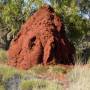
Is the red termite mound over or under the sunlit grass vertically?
over

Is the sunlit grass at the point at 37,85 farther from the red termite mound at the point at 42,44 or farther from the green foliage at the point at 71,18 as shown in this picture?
the green foliage at the point at 71,18

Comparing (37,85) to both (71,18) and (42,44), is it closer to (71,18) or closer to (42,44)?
(42,44)

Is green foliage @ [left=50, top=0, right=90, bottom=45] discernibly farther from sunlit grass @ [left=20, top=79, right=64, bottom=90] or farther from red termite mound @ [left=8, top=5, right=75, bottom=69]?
sunlit grass @ [left=20, top=79, right=64, bottom=90]

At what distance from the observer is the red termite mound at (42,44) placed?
21531 mm

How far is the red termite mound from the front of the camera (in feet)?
70.6

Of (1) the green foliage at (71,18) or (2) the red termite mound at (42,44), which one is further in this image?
(1) the green foliage at (71,18)

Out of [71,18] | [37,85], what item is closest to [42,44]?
[37,85]

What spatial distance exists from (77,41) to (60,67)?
15637 mm

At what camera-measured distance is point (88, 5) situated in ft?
123

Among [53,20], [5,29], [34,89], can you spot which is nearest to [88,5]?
[5,29]

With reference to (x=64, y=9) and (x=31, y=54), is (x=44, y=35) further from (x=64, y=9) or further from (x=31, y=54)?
(x=64, y=9)

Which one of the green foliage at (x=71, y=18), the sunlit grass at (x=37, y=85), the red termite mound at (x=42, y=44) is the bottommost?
the sunlit grass at (x=37, y=85)

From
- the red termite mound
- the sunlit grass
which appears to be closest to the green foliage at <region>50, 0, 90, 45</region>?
the red termite mound

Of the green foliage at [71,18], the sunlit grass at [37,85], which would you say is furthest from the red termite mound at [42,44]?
the green foliage at [71,18]
